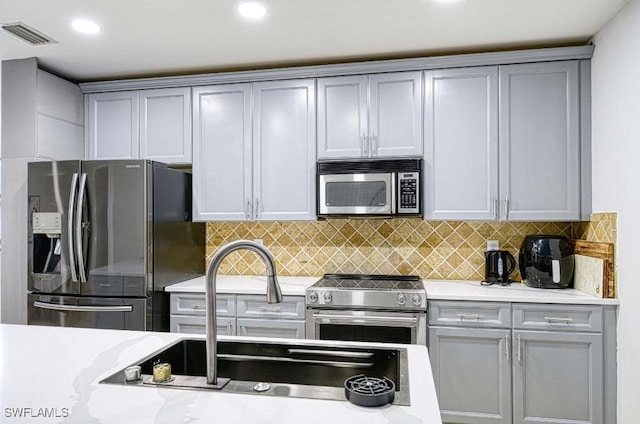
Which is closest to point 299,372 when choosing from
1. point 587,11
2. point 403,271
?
point 403,271

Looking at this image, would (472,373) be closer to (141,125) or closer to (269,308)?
(269,308)

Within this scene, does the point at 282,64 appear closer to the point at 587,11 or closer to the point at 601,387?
the point at 587,11

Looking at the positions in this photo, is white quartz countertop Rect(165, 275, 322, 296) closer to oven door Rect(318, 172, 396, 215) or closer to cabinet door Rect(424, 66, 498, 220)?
oven door Rect(318, 172, 396, 215)

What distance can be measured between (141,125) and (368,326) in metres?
2.32

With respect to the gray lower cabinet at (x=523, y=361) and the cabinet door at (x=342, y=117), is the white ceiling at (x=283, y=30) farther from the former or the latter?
the gray lower cabinet at (x=523, y=361)

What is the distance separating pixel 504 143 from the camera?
9.38ft

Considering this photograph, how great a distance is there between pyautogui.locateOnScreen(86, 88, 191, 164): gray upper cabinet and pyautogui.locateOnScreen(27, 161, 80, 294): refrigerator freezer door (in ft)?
1.85

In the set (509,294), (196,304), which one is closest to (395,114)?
(509,294)

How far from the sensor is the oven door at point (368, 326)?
2646mm

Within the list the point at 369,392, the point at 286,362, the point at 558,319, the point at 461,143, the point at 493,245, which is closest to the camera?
the point at 369,392

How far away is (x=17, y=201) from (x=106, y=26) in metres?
1.46

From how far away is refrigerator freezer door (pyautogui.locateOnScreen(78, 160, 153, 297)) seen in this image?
2.84 meters

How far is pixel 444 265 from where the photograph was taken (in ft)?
10.7

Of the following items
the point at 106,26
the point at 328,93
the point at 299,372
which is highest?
the point at 106,26
